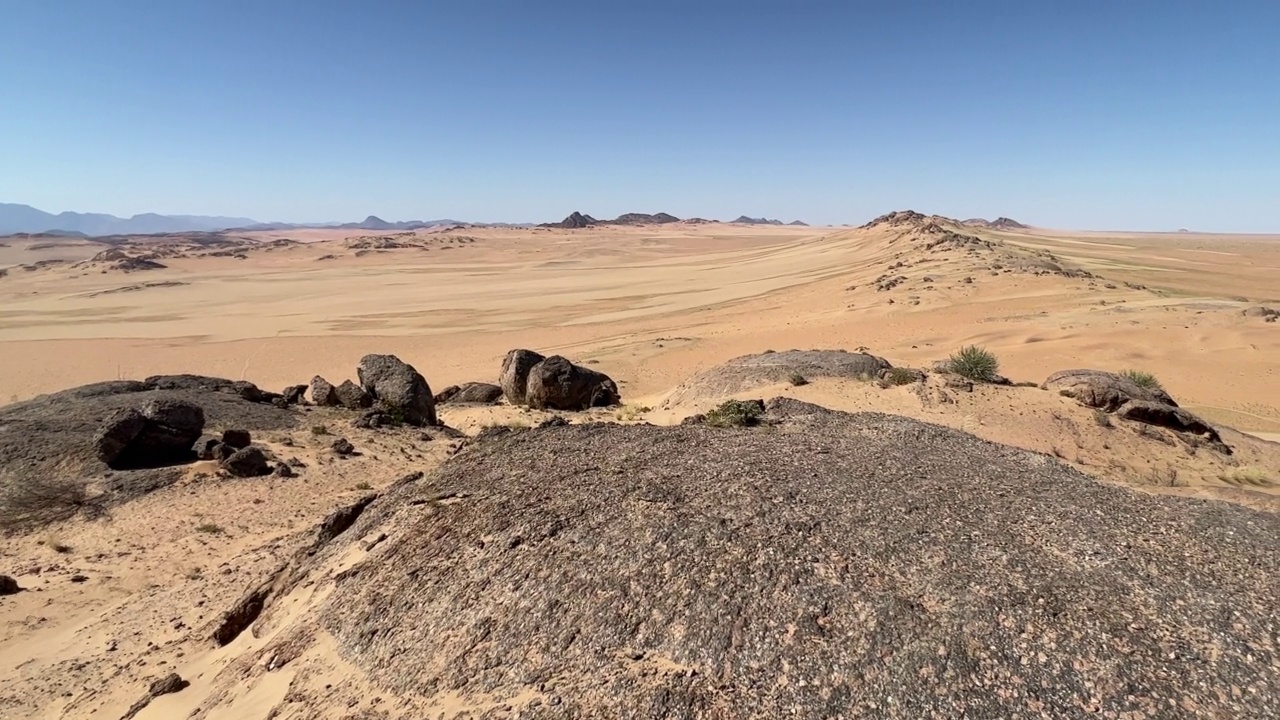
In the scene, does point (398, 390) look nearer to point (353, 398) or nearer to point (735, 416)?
point (353, 398)

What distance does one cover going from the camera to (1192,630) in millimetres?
5152

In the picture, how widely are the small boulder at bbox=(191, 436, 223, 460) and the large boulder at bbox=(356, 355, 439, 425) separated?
359cm

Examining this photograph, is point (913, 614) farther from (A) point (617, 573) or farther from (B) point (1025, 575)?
(A) point (617, 573)

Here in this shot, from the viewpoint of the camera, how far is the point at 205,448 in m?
12.3

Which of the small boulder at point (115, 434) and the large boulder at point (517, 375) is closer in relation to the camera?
the small boulder at point (115, 434)

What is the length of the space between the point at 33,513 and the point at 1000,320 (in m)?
30.3

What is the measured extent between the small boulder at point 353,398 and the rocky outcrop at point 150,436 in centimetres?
375

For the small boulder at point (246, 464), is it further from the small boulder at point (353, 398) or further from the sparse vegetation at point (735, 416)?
the sparse vegetation at point (735, 416)

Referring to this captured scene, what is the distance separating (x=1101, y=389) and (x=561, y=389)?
39.8 ft

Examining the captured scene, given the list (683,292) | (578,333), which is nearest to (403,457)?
(578,333)

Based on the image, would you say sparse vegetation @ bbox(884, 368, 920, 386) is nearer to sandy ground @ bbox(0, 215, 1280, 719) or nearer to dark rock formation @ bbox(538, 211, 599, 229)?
sandy ground @ bbox(0, 215, 1280, 719)

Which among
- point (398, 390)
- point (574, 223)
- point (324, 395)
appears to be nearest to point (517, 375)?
point (398, 390)

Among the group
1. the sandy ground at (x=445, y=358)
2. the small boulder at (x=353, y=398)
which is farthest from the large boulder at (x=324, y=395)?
the sandy ground at (x=445, y=358)

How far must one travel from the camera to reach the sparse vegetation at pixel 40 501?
995 cm
